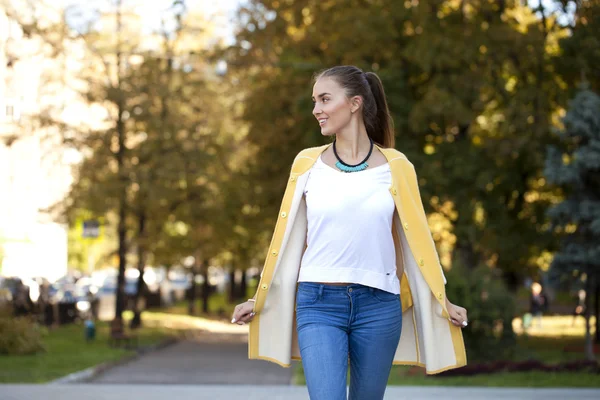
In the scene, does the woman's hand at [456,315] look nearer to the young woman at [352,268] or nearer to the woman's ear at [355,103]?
the young woman at [352,268]

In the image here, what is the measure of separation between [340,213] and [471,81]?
18503 mm

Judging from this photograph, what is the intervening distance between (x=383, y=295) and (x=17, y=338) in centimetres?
1605

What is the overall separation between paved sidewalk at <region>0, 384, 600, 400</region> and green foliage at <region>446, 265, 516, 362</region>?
533 centimetres

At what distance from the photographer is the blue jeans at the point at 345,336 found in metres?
4.32

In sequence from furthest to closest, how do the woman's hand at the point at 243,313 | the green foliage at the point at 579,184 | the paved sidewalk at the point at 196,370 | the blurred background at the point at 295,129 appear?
1. the blurred background at the point at 295,129
2. the green foliage at the point at 579,184
3. the paved sidewalk at the point at 196,370
4. the woman's hand at the point at 243,313

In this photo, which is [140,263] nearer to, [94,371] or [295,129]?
[295,129]

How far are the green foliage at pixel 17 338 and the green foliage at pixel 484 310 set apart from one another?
7.61 meters

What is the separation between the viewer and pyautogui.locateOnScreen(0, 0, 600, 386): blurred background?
791 inches

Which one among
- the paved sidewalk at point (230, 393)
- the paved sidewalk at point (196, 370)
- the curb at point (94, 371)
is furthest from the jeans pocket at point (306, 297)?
the paved sidewalk at point (196, 370)

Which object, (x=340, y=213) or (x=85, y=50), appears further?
(x=85, y=50)

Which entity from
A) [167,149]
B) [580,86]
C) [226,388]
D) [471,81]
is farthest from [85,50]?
[226,388]

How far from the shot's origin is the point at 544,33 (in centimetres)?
2244

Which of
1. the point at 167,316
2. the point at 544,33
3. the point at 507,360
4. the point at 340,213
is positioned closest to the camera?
the point at 340,213

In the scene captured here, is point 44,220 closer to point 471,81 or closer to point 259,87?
point 259,87
